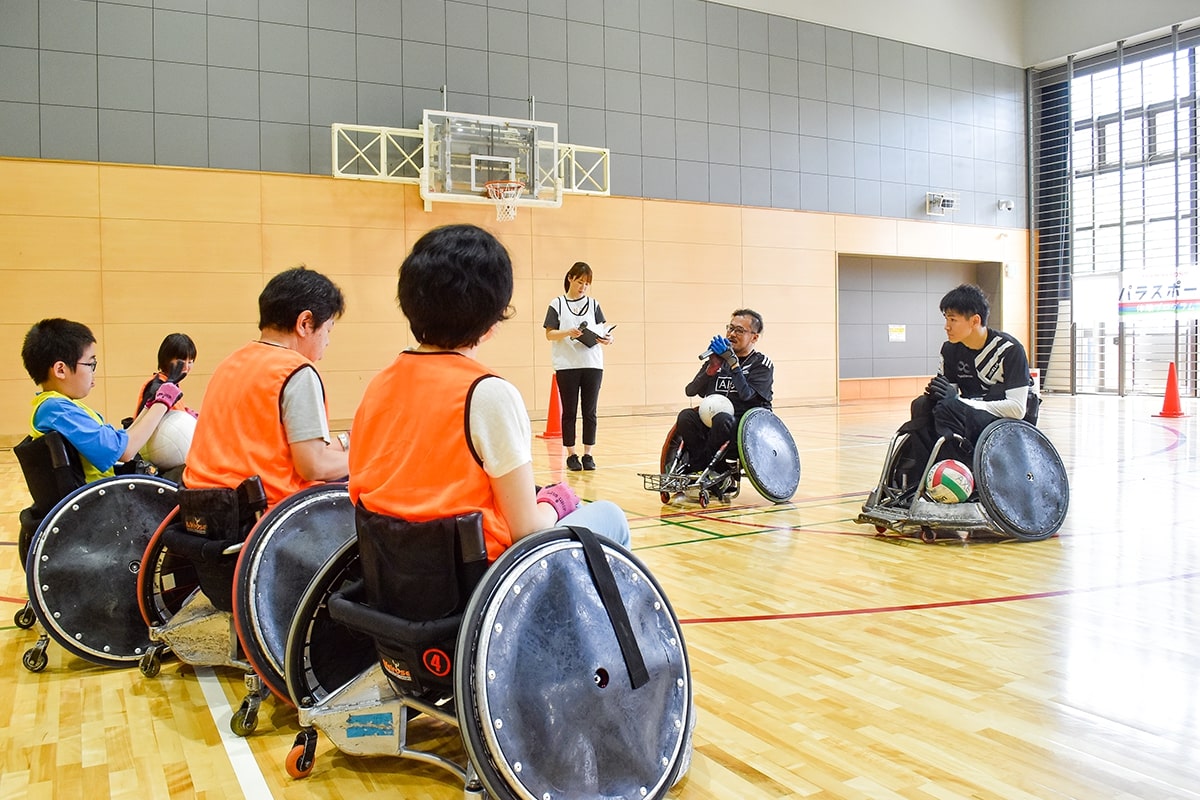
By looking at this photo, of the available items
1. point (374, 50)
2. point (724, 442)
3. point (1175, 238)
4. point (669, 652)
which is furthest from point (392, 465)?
point (1175, 238)

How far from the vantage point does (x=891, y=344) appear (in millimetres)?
16922

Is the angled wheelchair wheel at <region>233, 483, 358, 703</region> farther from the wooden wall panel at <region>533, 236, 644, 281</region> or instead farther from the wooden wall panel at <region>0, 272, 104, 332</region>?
the wooden wall panel at <region>533, 236, 644, 281</region>

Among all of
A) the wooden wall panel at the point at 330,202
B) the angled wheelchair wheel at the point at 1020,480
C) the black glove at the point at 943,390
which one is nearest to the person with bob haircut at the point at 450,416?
the angled wheelchair wheel at the point at 1020,480

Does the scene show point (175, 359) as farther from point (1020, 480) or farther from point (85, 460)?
point (1020, 480)

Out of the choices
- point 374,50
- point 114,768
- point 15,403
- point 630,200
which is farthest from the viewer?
point 630,200

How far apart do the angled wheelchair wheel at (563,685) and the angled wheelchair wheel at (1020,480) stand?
119 inches

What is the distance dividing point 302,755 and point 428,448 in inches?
34.4

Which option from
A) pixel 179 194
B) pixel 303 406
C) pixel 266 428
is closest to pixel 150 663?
pixel 266 428

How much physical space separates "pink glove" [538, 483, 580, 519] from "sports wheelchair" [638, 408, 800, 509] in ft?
10.9

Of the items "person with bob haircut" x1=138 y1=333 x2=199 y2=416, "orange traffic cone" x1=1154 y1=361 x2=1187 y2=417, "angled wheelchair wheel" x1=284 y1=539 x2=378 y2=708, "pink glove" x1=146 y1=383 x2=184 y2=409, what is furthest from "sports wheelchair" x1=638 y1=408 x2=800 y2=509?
"orange traffic cone" x1=1154 y1=361 x2=1187 y2=417

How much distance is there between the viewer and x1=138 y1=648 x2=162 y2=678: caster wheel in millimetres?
2865

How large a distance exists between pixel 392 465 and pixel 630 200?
1223 centimetres

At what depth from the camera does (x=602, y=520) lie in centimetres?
219

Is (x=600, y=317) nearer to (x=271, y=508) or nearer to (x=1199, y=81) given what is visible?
(x=271, y=508)
